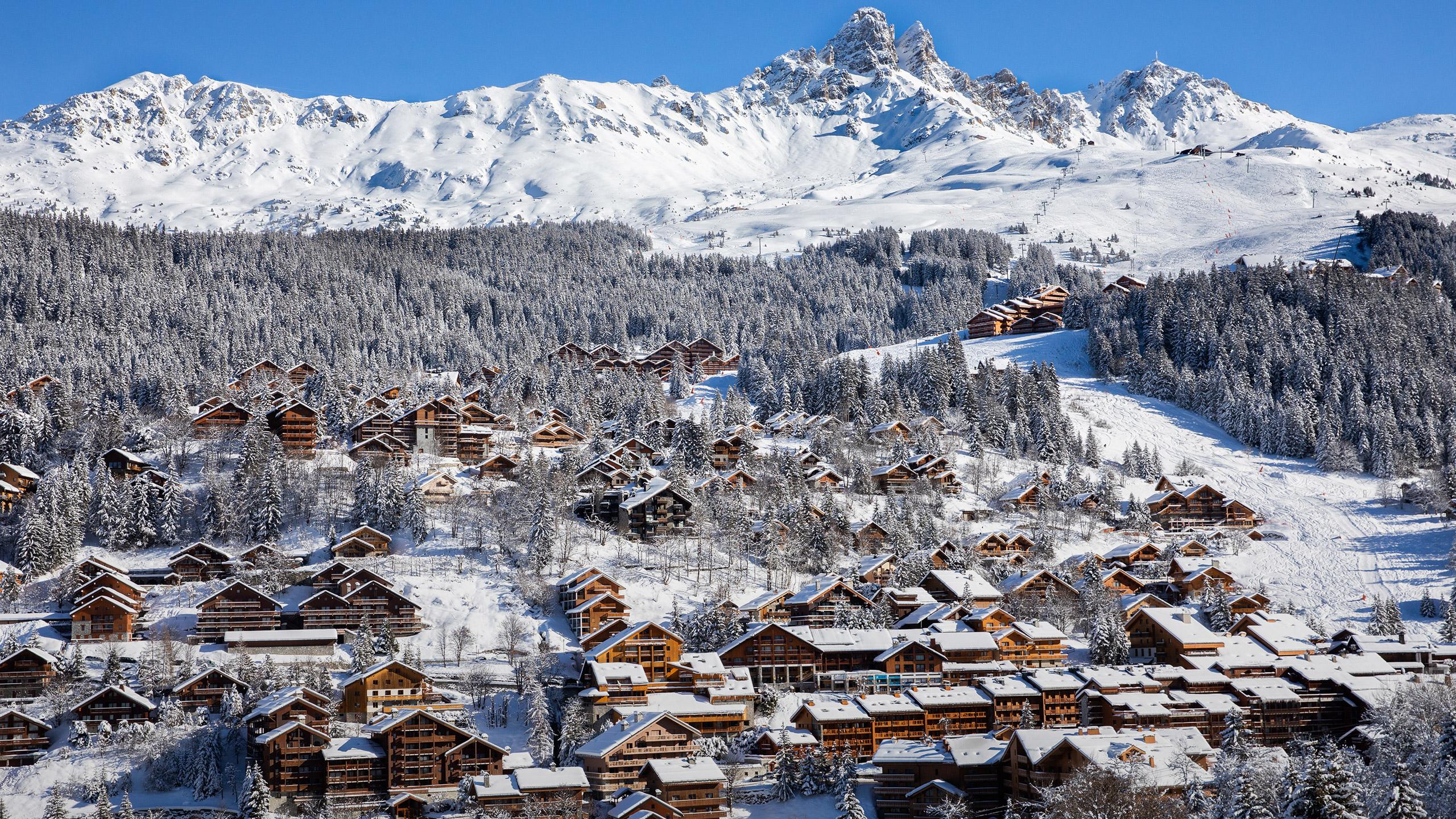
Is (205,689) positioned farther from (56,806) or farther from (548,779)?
(548,779)

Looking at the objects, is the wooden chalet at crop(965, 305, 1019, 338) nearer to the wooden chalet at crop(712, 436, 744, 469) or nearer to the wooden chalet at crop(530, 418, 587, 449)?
the wooden chalet at crop(712, 436, 744, 469)

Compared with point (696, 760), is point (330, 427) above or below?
above

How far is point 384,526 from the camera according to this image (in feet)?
271

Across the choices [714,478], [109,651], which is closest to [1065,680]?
[714,478]

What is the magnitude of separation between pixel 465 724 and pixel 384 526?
22683 mm

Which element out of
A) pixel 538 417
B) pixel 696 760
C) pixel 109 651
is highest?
pixel 538 417

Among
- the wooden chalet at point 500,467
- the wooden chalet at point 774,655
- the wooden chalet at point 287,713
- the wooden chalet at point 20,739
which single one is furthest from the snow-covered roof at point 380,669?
the wooden chalet at point 500,467

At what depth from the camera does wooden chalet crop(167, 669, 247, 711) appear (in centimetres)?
6341

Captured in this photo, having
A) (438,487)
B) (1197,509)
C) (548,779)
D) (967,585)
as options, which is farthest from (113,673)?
(1197,509)

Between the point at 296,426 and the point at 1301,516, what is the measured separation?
229 ft

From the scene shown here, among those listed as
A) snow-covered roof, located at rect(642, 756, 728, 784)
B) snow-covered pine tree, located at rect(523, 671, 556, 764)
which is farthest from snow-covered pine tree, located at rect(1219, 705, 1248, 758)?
snow-covered pine tree, located at rect(523, 671, 556, 764)

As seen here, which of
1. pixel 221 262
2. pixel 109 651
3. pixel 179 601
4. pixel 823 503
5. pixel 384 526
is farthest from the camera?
pixel 221 262

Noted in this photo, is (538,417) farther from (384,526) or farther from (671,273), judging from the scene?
(671,273)

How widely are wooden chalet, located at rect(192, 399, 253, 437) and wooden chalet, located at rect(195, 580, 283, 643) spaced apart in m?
28.9
